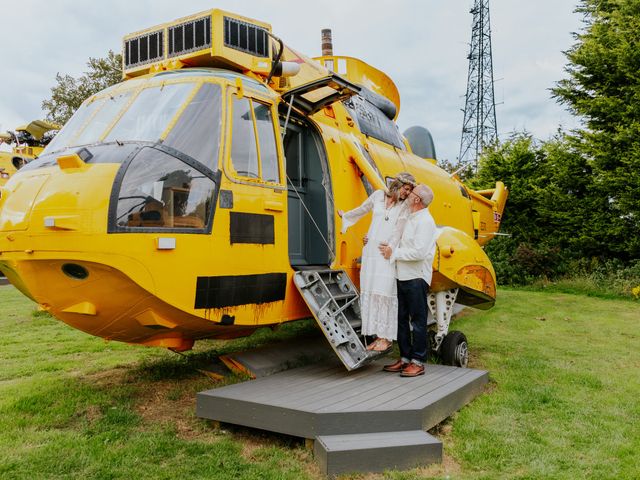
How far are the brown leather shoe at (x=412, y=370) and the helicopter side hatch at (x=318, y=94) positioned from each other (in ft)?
9.27

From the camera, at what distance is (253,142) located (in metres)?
4.92

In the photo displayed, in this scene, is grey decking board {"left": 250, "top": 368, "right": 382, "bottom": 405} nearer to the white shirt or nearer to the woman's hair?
the white shirt

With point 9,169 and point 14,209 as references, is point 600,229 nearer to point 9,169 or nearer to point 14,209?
point 14,209

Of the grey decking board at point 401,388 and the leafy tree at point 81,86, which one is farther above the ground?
the leafy tree at point 81,86

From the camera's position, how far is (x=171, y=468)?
370cm

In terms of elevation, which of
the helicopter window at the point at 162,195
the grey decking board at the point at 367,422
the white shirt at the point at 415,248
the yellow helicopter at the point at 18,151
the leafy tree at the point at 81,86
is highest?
the leafy tree at the point at 81,86

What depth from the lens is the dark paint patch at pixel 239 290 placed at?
171 inches

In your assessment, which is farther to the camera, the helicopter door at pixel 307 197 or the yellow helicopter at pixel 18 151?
the yellow helicopter at pixel 18 151

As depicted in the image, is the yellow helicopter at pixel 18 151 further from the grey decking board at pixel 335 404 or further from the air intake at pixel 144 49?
the grey decking board at pixel 335 404

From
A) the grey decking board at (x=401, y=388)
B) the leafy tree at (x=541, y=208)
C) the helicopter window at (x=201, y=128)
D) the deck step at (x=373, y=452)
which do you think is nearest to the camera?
the deck step at (x=373, y=452)

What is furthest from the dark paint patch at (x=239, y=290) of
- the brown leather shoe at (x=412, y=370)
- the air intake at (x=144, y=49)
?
the air intake at (x=144, y=49)

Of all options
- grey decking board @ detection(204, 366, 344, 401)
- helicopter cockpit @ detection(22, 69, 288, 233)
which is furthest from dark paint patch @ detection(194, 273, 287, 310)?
grey decking board @ detection(204, 366, 344, 401)

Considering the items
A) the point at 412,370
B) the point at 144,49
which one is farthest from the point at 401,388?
the point at 144,49

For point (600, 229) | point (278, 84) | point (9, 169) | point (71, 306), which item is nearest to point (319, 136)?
point (278, 84)
